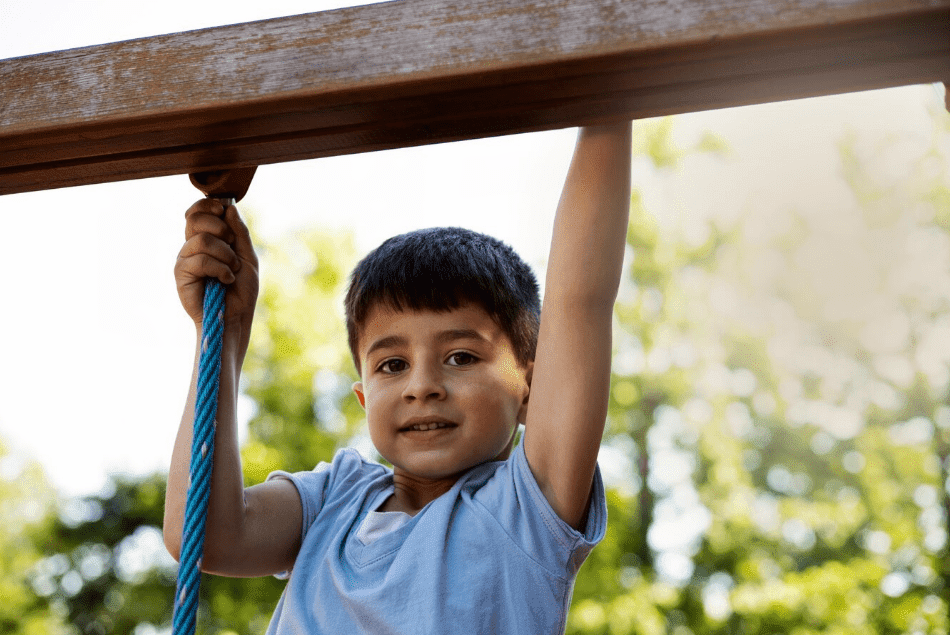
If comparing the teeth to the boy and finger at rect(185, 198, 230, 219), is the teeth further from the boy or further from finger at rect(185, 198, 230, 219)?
finger at rect(185, 198, 230, 219)

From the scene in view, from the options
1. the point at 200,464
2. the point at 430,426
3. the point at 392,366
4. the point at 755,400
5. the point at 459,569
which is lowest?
the point at 459,569

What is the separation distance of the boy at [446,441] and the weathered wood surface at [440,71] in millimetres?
167

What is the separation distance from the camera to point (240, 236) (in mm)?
1434

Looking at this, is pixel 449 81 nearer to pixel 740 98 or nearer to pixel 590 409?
pixel 740 98

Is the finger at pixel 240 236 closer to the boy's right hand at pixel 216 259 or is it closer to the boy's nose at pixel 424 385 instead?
the boy's right hand at pixel 216 259

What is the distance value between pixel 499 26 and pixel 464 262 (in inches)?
24.5

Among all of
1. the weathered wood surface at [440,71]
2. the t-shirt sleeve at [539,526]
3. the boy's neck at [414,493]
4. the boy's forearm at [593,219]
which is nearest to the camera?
the weathered wood surface at [440,71]

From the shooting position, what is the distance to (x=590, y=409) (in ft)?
4.09

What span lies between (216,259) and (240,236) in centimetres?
6

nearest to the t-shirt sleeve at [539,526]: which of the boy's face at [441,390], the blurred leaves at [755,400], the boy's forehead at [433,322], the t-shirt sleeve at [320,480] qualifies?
the boy's face at [441,390]

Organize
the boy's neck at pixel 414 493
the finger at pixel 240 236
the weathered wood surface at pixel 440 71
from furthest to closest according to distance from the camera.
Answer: the boy's neck at pixel 414 493, the finger at pixel 240 236, the weathered wood surface at pixel 440 71

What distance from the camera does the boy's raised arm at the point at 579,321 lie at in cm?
119

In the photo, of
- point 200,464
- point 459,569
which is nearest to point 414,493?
point 459,569

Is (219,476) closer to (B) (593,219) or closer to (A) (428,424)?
(A) (428,424)
